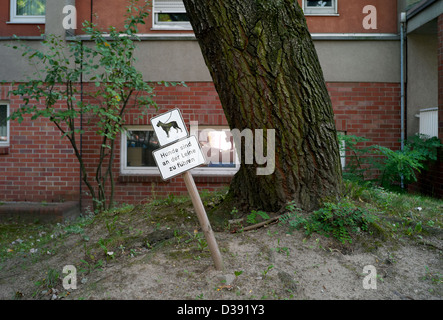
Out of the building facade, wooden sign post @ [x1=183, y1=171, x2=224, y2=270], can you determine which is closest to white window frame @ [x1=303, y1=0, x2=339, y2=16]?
the building facade

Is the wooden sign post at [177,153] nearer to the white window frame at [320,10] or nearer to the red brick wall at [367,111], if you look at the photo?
the red brick wall at [367,111]

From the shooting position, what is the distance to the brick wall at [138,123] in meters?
8.56

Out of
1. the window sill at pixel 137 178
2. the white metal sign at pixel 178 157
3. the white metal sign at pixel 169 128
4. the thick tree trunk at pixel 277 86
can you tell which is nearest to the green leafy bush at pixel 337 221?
the thick tree trunk at pixel 277 86

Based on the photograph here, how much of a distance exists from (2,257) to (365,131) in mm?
6833

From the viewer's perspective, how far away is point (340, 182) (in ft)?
13.5

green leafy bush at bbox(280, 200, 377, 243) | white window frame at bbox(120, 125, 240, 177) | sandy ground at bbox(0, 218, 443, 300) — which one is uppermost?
white window frame at bbox(120, 125, 240, 177)

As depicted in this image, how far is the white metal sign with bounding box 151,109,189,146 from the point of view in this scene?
3.20 meters

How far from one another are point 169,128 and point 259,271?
1338mm

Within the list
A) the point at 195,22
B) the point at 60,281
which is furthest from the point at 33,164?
the point at 195,22

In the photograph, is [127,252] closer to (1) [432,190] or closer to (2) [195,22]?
(2) [195,22]

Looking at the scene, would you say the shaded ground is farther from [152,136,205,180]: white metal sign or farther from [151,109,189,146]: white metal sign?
[151,109,189,146]: white metal sign

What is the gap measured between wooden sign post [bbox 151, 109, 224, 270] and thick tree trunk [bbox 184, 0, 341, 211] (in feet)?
2.49

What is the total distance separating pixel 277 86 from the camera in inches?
146

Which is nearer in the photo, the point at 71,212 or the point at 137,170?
the point at 71,212
